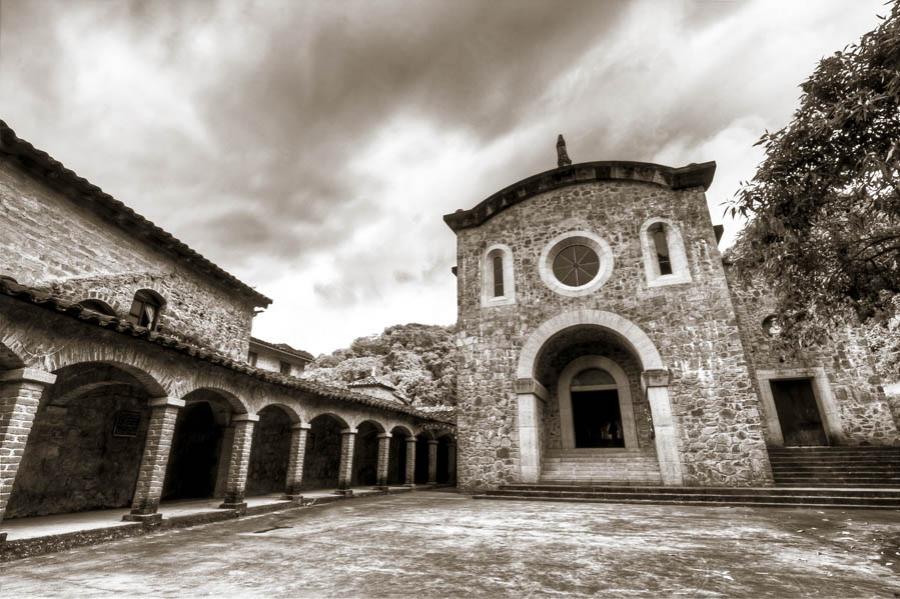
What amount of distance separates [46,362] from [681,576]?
7.45 metres

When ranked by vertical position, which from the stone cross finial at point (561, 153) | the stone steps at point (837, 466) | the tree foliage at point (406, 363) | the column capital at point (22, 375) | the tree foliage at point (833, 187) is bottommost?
the stone steps at point (837, 466)

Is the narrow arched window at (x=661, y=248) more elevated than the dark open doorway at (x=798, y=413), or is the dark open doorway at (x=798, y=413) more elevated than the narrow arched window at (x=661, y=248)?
the narrow arched window at (x=661, y=248)

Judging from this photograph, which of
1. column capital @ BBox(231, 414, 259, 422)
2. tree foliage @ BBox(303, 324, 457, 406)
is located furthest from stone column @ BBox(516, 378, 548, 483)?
tree foliage @ BBox(303, 324, 457, 406)

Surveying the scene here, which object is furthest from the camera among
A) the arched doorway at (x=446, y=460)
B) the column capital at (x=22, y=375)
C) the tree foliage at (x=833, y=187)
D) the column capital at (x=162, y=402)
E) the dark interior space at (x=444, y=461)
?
the arched doorway at (x=446, y=460)

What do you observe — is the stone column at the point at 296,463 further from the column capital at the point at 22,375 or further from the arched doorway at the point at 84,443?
the column capital at the point at 22,375

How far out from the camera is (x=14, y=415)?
5.06 meters

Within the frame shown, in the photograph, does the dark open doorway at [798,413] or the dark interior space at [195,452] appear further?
the dark open doorway at [798,413]

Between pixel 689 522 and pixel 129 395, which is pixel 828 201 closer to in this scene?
pixel 689 522

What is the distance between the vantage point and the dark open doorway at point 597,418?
13.4m

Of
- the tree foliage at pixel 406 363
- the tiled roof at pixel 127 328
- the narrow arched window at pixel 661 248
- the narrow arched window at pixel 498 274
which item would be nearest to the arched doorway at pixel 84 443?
the tiled roof at pixel 127 328

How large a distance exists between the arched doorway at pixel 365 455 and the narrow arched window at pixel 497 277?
6.90m

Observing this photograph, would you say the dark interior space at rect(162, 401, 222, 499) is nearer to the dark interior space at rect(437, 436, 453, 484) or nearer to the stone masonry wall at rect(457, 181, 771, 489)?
the stone masonry wall at rect(457, 181, 771, 489)

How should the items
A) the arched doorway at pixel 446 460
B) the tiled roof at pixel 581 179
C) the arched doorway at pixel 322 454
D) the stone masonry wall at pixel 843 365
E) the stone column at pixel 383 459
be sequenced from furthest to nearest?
1. the arched doorway at pixel 446 460
2. the stone column at pixel 383 459
3. the arched doorway at pixel 322 454
4. the stone masonry wall at pixel 843 365
5. the tiled roof at pixel 581 179

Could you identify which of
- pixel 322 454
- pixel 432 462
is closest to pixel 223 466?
pixel 322 454
